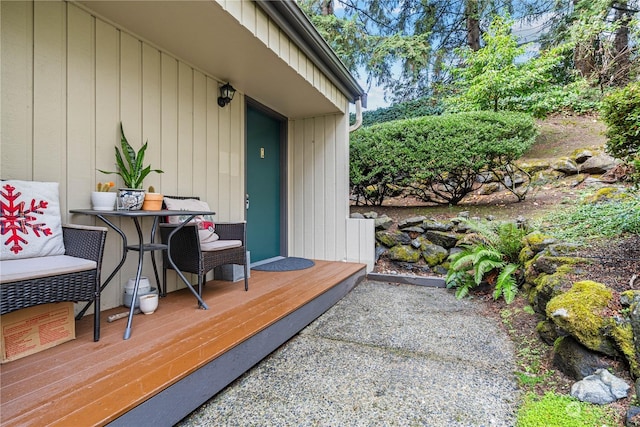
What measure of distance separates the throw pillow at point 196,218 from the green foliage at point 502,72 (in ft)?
17.5

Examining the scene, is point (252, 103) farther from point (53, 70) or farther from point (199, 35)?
point (53, 70)

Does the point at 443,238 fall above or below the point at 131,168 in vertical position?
below

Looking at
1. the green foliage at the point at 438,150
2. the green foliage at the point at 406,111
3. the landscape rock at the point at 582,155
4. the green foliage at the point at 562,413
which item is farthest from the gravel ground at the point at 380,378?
the green foliage at the point at 406,111

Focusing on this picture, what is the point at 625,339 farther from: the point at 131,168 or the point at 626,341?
the point at 131,168

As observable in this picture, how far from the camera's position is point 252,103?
12.1ft

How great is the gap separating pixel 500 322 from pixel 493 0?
8.15 meters

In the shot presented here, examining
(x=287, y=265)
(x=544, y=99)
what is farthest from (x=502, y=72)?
(x=287, y=265)

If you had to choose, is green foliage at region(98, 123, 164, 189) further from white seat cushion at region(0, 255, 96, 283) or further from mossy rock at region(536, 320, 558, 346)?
mossy rock at region(536, 320, 558, 346)

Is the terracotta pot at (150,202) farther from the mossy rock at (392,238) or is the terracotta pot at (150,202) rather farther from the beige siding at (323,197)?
the mossy rock at (392,238)

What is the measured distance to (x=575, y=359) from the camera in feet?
5.47

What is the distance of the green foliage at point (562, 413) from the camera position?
1322 mm

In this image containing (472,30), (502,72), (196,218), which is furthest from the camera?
(472,30)

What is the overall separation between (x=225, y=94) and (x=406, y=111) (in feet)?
19.9

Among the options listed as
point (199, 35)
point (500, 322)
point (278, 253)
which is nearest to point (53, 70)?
point (199, 35)
